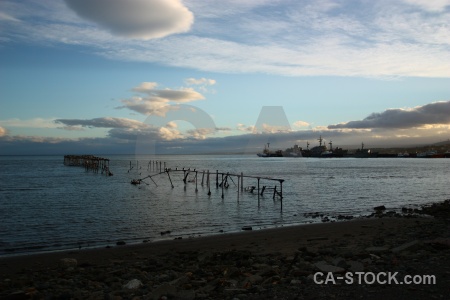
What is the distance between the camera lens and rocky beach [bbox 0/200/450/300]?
655 cm

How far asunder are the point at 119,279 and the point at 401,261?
6518mm

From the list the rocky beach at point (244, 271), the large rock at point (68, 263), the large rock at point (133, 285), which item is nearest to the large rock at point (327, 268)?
the rocky beach at point (244, 271)

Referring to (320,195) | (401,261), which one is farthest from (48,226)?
(320,195)

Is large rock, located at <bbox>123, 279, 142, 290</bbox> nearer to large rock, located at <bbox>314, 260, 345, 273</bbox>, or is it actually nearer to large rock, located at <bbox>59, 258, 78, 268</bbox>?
large rock, located at <bbox>59, 258, 78, 268</bbox>

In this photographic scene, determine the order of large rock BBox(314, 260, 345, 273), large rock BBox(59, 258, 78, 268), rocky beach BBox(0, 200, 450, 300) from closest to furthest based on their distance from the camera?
rocky beach BBox(0, 200, 450, 300)
large rock BBox(314, 260, 345, 273)
large rock BBox(59, 258, 78, 268)

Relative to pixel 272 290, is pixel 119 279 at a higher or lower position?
lower

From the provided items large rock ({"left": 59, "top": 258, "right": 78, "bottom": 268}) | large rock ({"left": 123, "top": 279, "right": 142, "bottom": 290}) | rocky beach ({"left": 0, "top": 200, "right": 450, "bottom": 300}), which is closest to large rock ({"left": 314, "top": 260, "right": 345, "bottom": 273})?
rocky beach ({"left": 0, "top": 200, "right": 450, "bottom": 300})

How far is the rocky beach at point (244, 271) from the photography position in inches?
258

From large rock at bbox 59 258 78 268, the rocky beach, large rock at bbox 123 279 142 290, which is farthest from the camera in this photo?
large rock at bbox 59 258 78 268

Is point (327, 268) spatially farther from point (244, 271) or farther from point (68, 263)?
point (68, 263)

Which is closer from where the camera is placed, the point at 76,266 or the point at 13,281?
the point at 13,281

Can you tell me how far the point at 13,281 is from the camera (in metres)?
8.83

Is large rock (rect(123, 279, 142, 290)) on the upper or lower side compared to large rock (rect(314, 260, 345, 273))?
lower

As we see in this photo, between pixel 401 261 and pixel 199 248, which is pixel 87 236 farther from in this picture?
pixel 401 261
